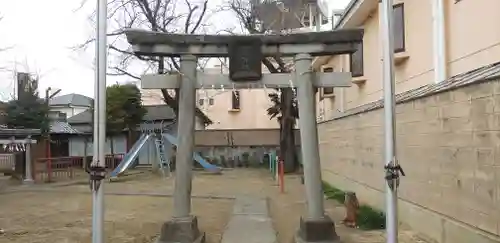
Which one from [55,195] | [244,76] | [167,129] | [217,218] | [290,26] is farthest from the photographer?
[167,129]

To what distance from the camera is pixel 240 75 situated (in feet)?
28.4

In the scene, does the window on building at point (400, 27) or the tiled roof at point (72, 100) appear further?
the tiled roof at point (72, 100)

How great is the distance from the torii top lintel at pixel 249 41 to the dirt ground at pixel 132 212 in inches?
132

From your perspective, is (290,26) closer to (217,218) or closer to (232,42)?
(217,218)

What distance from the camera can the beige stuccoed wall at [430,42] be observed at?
26.5 feet

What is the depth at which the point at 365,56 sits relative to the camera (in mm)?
15781

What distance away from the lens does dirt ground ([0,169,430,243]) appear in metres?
9.85

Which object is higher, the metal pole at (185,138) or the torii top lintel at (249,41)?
the torii top lintel at (249,41)

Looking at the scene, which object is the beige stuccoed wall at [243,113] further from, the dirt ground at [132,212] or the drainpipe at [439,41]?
the drainpipe at [439,41]

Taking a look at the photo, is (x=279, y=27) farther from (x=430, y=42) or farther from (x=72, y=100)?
(x=72, y=100)

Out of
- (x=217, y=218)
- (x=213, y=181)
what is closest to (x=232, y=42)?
(x=217, y=218)

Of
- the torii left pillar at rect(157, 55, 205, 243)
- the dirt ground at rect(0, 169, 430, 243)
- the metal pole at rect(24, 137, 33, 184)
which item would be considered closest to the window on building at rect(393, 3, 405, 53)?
the dirt ground at rect(0, 169, 430, 243)

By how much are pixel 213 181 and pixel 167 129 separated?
13.1 m

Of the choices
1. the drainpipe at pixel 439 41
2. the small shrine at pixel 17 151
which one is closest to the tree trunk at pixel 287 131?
the small shrine at pixel 17 151
